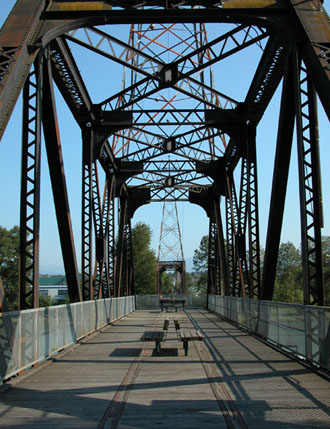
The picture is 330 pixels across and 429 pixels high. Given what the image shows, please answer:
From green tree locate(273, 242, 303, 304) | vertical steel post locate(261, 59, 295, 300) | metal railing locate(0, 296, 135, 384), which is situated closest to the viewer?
metal railing locate(0, 296, 135, 384)

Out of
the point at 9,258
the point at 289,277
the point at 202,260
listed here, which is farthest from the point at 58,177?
the point at 202,260

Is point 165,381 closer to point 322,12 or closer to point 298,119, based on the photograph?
point 298,119

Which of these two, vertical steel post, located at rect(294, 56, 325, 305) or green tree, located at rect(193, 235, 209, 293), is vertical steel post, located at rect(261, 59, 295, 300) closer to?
vertical steel post, located at rect(294, 56, 325, 305)

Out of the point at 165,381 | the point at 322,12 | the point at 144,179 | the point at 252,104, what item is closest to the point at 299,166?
the point at 322,12

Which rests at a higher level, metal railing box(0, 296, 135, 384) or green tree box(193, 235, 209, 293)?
green tree box(193, 235, 209, 293)

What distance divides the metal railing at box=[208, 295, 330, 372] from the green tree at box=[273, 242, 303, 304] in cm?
6893

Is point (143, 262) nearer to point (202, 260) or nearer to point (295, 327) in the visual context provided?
point (202, 260)

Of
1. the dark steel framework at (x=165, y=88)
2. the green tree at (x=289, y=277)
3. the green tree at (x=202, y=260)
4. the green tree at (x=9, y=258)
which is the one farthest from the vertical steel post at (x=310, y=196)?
the green tree at (x=202, y=260)

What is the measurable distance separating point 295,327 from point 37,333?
197 inches

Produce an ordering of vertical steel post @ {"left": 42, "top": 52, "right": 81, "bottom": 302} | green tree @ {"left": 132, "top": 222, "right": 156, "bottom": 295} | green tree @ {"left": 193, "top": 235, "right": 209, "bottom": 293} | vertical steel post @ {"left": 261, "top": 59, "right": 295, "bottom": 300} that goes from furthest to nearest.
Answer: green tree @ {"left": 193, "top": 235, "right": 209, "bottom": 293}, green tree @ {"left": 132, "top": 222, "right": 156, "bottom": 295}, vertical steel post @ {"left": 42, "top": 52, "right": 81, "bottom": 302}, vertical steel post @ {"left": 261, "top": 59, "right": 295, "bottom": 300}

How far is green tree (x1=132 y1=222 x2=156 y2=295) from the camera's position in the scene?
8894cm

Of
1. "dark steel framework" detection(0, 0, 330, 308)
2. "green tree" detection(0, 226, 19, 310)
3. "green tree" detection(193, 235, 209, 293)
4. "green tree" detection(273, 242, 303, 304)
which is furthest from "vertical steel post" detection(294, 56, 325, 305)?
"green tree" detection(193, 235, 209, 293)

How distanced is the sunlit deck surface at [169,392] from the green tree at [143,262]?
253ft

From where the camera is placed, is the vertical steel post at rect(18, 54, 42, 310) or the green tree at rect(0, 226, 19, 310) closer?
the vertical steel post at rect(18, 54, 42, 310)
